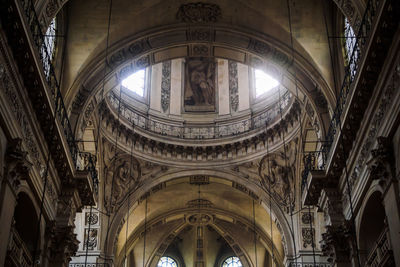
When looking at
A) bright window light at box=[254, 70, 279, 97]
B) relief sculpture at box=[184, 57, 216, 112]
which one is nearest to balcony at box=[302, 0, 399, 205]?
bright window light at box=[254, 70, 279, 97]

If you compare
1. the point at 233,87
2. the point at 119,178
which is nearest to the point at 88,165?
the point at 119,178

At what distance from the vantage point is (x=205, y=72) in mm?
24422

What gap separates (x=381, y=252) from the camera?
461 inches

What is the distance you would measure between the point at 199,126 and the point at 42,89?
11672 millimetres

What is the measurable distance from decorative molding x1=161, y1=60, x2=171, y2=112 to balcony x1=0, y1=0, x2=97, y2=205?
7.93 meters

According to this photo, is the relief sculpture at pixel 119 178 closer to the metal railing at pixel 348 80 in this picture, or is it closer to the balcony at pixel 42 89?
the balcony at pixel 42 89

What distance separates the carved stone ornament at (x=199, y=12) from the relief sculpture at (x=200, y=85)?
802 centimetres

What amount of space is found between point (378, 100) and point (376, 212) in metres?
2.70

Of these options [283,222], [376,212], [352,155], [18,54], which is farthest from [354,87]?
[283,222]

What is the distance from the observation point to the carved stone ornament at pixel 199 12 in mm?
15828

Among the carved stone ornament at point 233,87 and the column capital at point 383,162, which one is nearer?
the column capital at point 383,162

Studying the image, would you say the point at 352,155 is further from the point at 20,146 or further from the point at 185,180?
the point at 185,180

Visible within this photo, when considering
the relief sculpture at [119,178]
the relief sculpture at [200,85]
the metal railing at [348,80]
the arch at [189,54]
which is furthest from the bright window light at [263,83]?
the metal railing at [348,80]

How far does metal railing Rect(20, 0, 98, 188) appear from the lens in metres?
11.3
